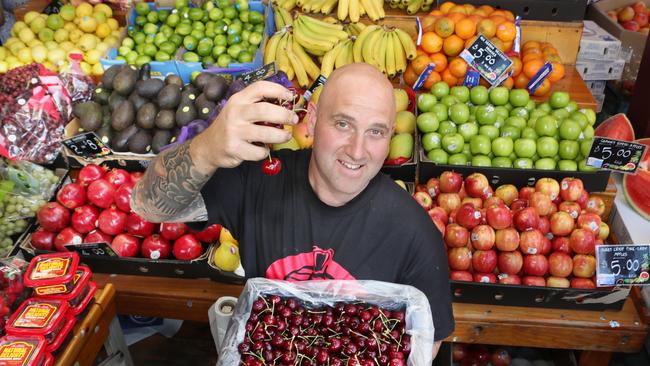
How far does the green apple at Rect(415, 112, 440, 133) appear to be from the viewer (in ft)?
8.98

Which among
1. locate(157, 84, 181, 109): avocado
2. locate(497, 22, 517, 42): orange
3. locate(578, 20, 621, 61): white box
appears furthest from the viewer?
locate(578, 20, 621, 61): white box

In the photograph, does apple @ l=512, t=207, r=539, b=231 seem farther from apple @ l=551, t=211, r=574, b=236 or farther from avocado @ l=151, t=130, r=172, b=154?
avocado @ l=151, t=130, r=172, b=154

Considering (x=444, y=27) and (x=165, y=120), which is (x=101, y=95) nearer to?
(x=165, y=120)

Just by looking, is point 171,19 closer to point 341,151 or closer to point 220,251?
point 220,251

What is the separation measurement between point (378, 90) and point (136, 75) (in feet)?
6.90

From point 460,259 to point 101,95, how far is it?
2.33 meters

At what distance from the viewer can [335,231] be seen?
176 centimetres

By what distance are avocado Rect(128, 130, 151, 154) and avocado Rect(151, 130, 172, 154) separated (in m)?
0.04

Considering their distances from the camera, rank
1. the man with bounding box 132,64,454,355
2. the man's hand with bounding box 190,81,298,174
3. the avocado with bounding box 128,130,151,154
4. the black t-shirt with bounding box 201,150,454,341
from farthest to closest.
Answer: the avocado with bounding box 128,130,151,154 → the black t-shirt with bounding box 201,150,454,341 → the man with bounding box 132,64,454,355 → the man's hand with bounding box 190,81,298,174

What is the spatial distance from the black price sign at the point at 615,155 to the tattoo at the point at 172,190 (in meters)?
1.84

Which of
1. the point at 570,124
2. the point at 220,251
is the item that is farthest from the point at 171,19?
the point at 570,124

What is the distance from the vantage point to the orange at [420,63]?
324cm

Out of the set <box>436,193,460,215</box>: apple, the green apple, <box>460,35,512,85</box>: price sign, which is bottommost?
<box>436,193,460,215</box>: apple

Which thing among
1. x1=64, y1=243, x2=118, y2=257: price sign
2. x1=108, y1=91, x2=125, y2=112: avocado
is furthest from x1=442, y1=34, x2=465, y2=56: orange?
x1=64, y1=243, x2=118, y2=257: price sign
